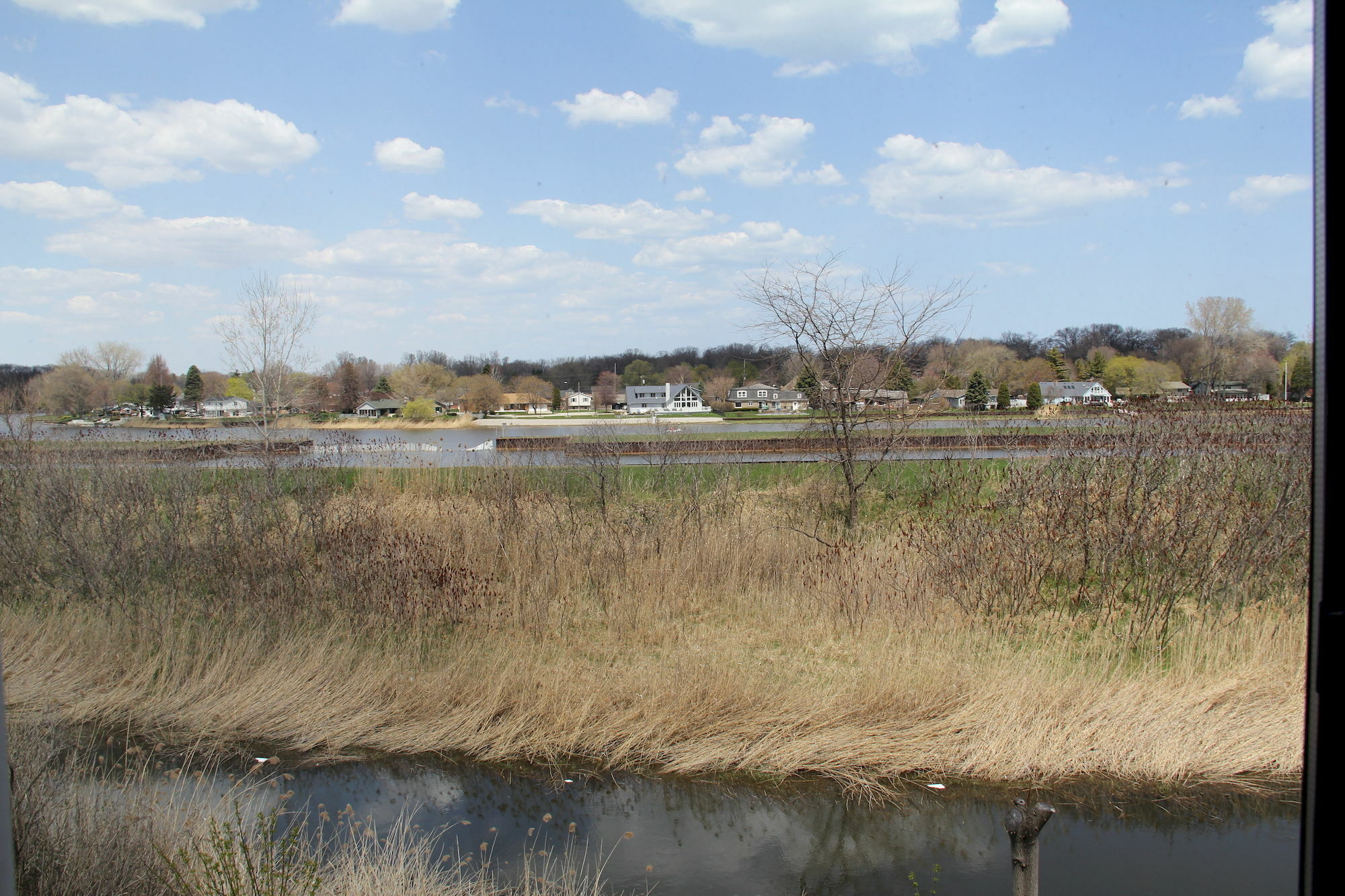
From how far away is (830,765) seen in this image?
5910 mm

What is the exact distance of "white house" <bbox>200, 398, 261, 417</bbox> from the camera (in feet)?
111

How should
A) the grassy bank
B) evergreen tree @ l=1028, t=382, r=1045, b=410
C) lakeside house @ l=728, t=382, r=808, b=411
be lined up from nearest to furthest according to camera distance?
the grassy bank → evergreen tree @ l=1028, t=382, r=1045, b=410 → lakeside house @ l=728, t=382, r=808, b=411

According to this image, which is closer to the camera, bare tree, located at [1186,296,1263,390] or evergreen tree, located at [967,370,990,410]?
bare tree, located at [1186,296,1263,390]

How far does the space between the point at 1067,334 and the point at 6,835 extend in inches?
1546

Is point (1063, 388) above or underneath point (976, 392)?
above

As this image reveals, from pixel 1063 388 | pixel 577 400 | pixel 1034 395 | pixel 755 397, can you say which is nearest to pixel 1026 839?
pixel 1034 395

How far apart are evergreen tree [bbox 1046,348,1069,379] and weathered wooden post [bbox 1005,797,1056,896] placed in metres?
30.5

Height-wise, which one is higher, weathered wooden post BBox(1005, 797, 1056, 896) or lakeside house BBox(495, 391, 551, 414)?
lakeside house BBox(495, 391, 551, 414)

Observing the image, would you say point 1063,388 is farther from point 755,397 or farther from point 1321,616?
point 755,397

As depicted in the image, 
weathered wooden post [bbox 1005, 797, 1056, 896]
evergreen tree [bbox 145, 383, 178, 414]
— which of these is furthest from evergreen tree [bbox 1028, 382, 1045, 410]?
evergreen tree [bbox 145, 383, 178, 414]

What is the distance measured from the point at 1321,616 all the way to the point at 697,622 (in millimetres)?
7475

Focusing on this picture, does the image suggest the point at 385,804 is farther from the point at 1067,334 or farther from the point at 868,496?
the point at 1067,334

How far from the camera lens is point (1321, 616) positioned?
1.67 metres

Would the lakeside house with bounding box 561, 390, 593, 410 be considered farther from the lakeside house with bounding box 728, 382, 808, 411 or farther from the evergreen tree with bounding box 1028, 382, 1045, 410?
the evergreen tree with bounding box 1028, 382, 1045, 410
